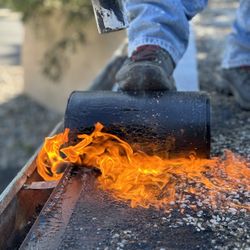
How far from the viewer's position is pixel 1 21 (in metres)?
12.7

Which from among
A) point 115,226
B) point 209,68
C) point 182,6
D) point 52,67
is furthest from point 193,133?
point 52,67

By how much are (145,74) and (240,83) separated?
96 centimetres

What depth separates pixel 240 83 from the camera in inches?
124

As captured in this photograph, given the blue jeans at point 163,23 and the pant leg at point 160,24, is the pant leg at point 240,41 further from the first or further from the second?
the pant leg at point 160,24

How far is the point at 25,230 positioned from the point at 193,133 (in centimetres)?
73

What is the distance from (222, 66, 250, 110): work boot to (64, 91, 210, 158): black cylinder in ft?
2.80

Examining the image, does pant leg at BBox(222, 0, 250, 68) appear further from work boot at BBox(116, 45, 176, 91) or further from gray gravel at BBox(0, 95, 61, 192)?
gray gravel at BBox(0, 95, 61, 192)

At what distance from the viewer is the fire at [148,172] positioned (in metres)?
1.98

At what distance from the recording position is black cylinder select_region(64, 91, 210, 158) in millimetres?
2217

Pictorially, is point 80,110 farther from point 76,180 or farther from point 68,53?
point 68,53

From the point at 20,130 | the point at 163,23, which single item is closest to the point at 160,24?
the point at 163,23

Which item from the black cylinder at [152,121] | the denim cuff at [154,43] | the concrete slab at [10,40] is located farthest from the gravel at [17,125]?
the black cylinder at [152,121]

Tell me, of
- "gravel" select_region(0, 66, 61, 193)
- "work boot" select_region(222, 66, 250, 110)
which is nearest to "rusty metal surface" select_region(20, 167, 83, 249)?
"work boot" select_region(222, 66, 250, 110)

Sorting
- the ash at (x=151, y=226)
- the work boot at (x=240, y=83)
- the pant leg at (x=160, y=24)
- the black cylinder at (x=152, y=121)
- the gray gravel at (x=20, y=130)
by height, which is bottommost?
the gray gravel at (x=20, y=130)
